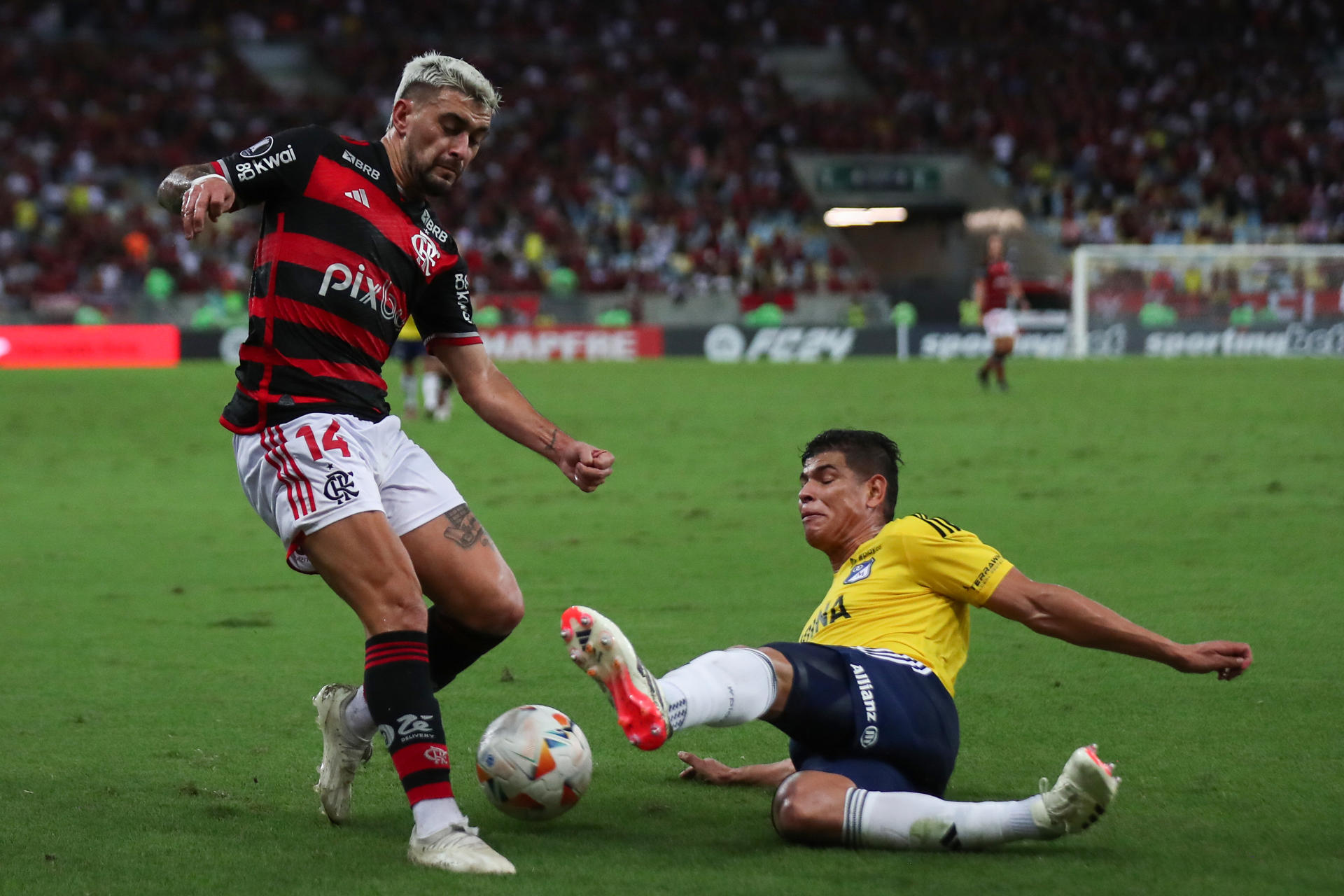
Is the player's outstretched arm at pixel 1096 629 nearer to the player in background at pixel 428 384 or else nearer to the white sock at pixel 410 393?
the player in background at pixel 428 384

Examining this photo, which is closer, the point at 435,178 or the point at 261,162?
the point at 261,162

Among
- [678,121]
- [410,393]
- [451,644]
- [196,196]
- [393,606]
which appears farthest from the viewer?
[678,121]

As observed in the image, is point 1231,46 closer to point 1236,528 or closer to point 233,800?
point 1236,528

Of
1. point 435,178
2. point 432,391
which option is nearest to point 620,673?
point 435,178

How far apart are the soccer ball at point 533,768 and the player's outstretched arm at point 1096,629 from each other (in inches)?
46.5

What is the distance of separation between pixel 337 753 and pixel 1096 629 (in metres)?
2.05

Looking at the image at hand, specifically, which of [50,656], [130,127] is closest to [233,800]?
[50,656]

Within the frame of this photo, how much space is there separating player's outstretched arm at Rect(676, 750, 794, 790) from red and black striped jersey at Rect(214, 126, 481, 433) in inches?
55.4

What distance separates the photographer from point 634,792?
4.43 meters

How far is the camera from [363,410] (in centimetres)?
417

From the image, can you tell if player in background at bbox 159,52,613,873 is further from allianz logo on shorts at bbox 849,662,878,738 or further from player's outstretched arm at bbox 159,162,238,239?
allianz logo on shorts at bbox 849,662,878,738

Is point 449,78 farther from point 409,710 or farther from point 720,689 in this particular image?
point 720,689

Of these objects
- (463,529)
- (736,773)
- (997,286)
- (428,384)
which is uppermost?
(997,286)

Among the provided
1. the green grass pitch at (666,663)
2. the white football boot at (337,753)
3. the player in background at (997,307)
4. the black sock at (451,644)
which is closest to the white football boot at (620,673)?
the green grass pitch at (666,663)
